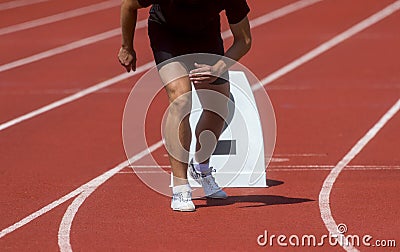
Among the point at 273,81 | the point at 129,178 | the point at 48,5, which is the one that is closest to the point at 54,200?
the point at 129,178

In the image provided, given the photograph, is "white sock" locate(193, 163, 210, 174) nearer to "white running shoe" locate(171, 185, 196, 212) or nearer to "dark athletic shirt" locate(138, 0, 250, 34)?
→ "white running shoe" locate(171, 185, 196, 212)

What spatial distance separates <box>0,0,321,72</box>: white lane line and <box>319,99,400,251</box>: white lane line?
6470 mm

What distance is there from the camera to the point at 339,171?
31.3ft

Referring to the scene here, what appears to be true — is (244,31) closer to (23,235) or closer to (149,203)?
(149,203)

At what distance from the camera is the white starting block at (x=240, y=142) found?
9031mm

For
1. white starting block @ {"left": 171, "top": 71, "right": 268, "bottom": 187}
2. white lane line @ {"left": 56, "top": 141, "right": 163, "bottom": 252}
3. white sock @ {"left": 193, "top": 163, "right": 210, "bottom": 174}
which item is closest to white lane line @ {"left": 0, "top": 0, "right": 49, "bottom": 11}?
white lane line @ {"left": 56, "top": 141, "right": 163, "bottom": 252}

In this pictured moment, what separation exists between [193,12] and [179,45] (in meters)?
0.31

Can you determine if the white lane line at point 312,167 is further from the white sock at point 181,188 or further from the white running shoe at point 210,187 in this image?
the white sock at point 181,188

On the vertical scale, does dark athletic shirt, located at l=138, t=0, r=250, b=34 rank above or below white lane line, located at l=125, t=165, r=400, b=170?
above

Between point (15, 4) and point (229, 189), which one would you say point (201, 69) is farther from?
point (15, 4)

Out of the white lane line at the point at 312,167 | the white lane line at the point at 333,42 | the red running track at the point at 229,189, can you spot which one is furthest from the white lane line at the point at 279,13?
the white lane line at the point at 312,167

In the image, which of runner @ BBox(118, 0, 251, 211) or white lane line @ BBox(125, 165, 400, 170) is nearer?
runner @ BBox(118, 0, 251, 211)

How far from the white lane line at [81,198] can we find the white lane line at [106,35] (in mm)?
6698

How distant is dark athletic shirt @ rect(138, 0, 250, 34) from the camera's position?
25.4 feet
